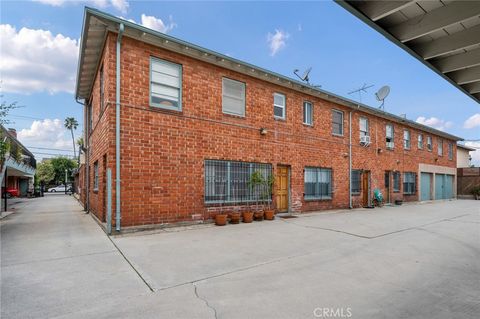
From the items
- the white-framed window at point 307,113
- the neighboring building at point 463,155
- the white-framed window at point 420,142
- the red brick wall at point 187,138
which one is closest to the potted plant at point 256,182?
the red brick wall at point 187,138

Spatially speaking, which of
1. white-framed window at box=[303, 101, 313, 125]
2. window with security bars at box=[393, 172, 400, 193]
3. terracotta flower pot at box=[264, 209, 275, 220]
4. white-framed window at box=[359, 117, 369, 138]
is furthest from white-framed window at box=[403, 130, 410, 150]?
terracotta flower pot at box=[264, 209, 275, 220]

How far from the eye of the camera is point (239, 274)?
189 inches

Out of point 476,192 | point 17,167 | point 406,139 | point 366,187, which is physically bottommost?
point 476,192

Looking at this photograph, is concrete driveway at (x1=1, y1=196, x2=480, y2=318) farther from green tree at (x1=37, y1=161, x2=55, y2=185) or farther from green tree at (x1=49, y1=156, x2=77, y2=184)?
green tree at (x1=37, y1=161, x2=55, y2=185)

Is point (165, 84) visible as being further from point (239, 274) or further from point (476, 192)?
point (476, 192)

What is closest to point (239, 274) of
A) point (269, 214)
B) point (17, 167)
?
point (269, 214)

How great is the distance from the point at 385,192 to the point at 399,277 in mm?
15533

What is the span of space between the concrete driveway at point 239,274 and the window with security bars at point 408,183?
13289 mm

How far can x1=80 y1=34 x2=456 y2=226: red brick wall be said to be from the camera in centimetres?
832

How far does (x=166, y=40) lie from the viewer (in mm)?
8695

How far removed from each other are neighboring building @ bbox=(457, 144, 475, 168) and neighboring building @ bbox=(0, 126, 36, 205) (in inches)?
1589

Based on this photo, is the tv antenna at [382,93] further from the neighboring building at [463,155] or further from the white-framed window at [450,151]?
the neighboring building at [463,155]

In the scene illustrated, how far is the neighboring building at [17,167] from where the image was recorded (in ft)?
53.4

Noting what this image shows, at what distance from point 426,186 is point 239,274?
2360cm
